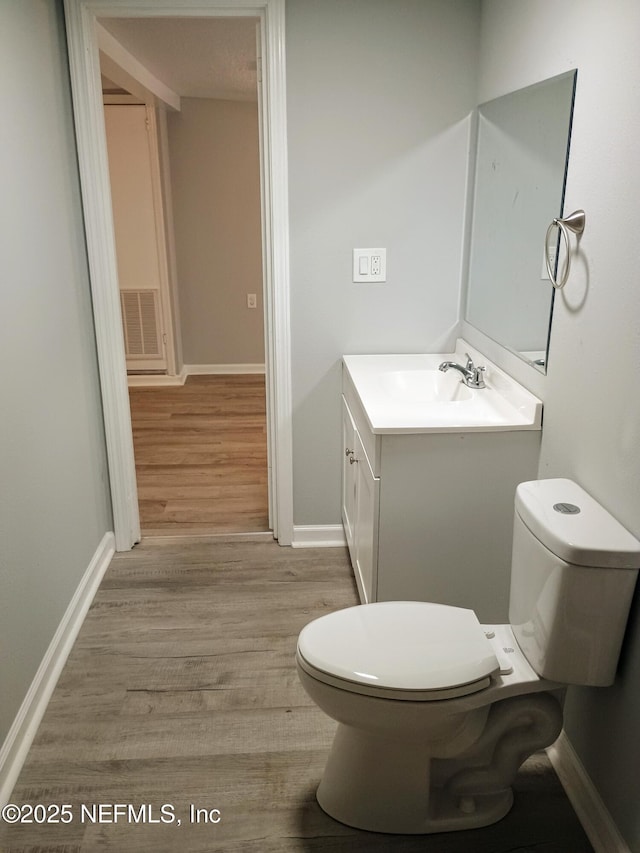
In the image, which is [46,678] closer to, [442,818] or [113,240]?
[442,818]

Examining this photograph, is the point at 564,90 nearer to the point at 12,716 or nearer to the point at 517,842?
the point at 517,842

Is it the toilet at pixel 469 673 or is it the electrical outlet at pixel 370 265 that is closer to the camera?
the toilet at pixel 469 673

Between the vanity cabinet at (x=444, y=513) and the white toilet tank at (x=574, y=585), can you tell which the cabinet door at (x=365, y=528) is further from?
the white toilet tank at (x=574, y=585)

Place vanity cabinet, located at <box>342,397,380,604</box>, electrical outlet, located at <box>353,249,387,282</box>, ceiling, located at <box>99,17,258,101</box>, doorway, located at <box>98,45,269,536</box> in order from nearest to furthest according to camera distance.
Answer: vanity cabinet, located at <box>342,397,380,604</box> → electrical outlet, located at <box>353,249,387,282</box> → ceiling, located at <box>99,17,258,101</box> → doorway, located at <box>98,45,269,536</box>

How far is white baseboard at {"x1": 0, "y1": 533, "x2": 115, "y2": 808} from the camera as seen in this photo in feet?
6.16

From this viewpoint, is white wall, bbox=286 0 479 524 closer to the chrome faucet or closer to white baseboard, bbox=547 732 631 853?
the chrome faucet

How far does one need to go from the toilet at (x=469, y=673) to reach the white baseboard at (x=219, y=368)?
424 centimetres

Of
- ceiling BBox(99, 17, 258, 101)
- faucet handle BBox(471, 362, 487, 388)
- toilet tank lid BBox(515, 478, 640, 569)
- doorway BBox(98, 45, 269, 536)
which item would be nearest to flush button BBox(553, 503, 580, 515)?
toilet tank lid BBox(515, 478, 640, 569)

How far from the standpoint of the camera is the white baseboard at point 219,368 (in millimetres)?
5879

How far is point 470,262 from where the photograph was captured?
2.80 meters

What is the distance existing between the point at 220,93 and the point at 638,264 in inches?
168

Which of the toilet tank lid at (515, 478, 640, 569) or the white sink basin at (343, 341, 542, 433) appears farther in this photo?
the white sink basin at (343, 341, 542, 433)

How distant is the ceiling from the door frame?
130mm

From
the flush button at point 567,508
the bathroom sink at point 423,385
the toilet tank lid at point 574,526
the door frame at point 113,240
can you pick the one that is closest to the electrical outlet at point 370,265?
the door frame at point 113,240
